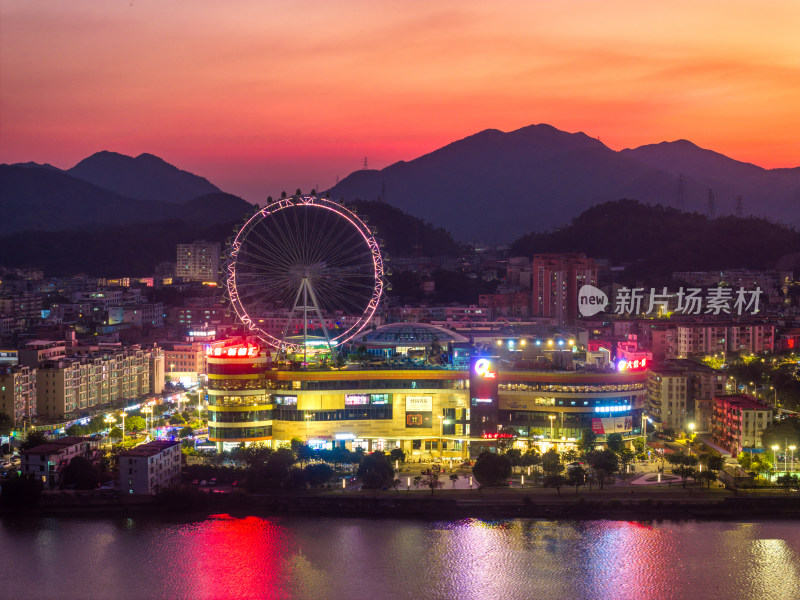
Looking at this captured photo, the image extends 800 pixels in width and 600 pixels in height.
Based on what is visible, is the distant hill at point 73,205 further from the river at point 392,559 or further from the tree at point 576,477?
the river at point 392,559

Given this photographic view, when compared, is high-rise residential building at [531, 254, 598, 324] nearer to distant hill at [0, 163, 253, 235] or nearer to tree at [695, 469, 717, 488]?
tree at [695, 469, 717, 488]

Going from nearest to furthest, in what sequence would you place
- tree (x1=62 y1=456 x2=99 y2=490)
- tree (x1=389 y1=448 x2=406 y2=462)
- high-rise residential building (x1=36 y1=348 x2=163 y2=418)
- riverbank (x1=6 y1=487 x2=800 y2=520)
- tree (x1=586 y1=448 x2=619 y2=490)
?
riverbank (x1=6 y1=487 x2=800 y2=520) → tree (x1=62 y1=456 x2=99 y2=490) → tree (x1=586 y1=448 x2=619 y2=490) → tree (x1=389 y1=448 x2=406 y2=462) → high-rise residential building (x1=36 y1=348 x2=163 y2=418)

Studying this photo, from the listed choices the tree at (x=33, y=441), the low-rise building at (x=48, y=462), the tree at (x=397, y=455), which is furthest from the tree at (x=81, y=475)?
the tree at (x=397, y=455)

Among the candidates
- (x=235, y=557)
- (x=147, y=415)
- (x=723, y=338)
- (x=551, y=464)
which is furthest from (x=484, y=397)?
(x=723, y=338)

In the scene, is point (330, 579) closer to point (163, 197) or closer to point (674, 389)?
point (674, 389)

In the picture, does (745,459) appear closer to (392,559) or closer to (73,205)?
(392,559)

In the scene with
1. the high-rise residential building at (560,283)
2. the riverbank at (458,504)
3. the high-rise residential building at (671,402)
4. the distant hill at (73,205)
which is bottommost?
the riverbank at (458,504)

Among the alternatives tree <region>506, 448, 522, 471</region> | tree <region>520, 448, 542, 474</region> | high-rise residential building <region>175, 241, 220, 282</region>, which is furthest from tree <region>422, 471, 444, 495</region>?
high-rise residential building <region>175, 241, 220, 282</region>
